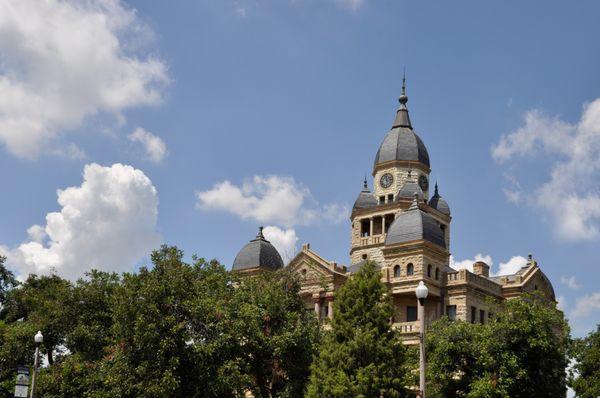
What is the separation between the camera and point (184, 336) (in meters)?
36.5

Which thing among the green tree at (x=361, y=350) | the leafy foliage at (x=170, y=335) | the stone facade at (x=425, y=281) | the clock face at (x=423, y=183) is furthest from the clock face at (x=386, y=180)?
the green tree at (x=361, y=350)

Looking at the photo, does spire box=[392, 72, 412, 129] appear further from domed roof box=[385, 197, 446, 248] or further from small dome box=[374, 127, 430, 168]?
domed roof box=[385, 197, 446, 248]

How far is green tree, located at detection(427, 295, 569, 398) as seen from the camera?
37.8 m

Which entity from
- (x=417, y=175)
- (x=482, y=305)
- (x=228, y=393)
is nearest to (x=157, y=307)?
(x=228, y=393)

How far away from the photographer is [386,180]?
6925cm

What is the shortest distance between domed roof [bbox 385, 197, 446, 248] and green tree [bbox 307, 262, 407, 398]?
17296 millimetres

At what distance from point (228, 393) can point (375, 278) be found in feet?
28.8

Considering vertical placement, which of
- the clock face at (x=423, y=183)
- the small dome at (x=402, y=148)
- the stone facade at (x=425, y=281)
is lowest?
the stone facade at (x=425, y=281)

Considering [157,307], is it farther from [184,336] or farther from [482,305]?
[482,305]

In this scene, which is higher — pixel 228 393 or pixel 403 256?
pixel 403 256

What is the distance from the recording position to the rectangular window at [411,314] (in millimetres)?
53719

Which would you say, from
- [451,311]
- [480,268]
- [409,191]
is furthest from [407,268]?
[409,191]

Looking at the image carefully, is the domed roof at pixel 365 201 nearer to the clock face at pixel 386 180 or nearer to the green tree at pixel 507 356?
the clock face at pixel 386 180

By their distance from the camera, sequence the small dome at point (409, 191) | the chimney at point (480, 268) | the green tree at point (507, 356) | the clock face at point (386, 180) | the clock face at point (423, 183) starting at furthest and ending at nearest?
the clock face at point (423, 183)
the clock face at point (386, 180)
the small dome at point (409, 191)
the chimney at point (480, 268)
the green tree at point (507, 356)
